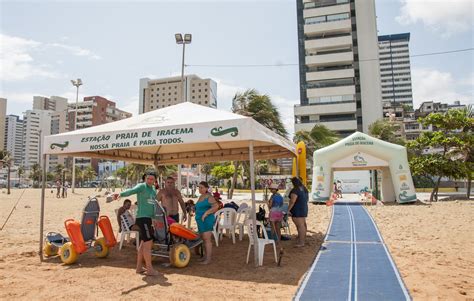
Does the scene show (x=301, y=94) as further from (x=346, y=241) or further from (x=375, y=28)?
(x=346, y=241)

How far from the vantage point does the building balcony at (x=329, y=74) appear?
54.4 m

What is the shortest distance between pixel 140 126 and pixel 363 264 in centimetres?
485

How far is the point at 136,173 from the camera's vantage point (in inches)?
1987

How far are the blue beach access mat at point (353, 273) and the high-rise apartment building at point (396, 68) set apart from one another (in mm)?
176471

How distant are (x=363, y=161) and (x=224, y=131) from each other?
14.6 m

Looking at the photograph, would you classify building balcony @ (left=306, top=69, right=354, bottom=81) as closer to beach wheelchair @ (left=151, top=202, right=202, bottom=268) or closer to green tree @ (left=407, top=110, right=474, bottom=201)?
green tree @ (left=407, top=110, right=474, bottom=201)

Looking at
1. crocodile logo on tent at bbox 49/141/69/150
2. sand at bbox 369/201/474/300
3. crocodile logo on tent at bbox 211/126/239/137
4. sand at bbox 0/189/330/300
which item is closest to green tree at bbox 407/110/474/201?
sand at bbox 369/201/474/300

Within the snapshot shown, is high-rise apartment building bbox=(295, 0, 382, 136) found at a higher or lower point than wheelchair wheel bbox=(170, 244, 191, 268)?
higher

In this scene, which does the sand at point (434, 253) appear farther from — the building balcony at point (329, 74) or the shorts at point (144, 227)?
the building balcony at point (329, 74)

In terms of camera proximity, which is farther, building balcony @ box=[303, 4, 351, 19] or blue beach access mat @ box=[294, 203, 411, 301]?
building balcony @ box=[303, 4, 351, 19]

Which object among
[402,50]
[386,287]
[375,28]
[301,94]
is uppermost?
[402,50]

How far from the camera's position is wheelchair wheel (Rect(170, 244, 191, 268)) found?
18.5 ft

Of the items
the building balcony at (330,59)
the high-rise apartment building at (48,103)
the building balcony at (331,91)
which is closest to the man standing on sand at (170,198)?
the building balcony at (331,91)

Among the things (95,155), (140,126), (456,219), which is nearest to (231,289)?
(140,126)
